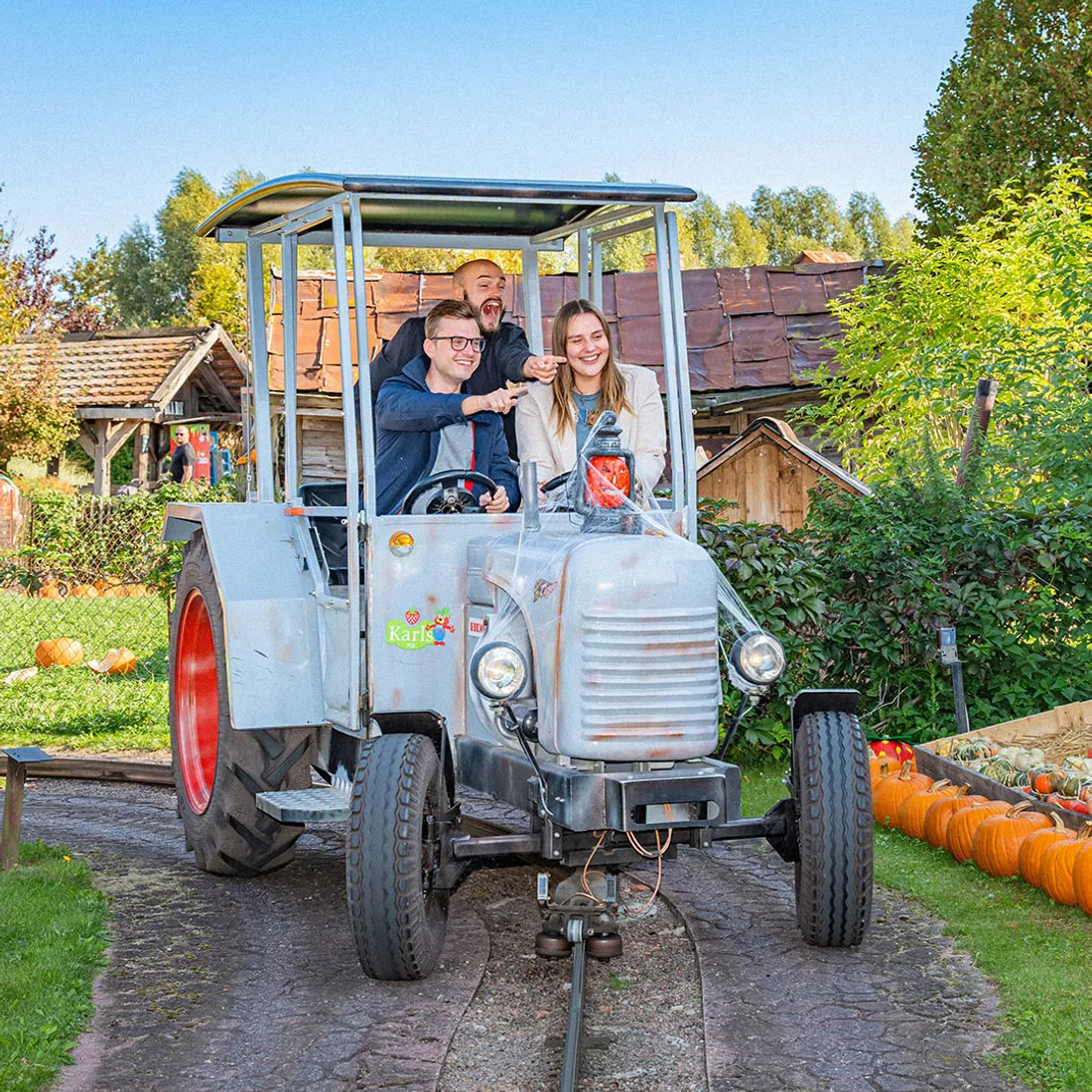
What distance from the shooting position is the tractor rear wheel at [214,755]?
5.80 metres

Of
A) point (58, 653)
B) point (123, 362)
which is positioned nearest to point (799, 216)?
point (123, 362)

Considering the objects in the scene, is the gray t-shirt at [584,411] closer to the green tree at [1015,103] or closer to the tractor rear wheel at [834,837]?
the tractor rear wheel at [834,837]

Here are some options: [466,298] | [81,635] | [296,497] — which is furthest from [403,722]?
[81,635]

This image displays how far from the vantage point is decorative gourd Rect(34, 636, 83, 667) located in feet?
41.1

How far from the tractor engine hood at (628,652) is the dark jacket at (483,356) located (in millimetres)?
2147

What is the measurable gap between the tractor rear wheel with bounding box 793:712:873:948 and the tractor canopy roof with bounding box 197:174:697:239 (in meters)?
2.09

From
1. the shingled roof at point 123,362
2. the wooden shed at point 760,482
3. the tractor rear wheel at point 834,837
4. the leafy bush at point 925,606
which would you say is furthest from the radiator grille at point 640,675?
the shingled roof at point 123,362

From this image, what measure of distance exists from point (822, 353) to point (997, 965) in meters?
13.6

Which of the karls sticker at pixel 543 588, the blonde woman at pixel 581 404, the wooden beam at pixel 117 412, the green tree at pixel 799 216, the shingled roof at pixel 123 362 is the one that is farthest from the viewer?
the green tree at pixel 799 216

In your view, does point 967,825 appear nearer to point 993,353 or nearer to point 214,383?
point 993,353

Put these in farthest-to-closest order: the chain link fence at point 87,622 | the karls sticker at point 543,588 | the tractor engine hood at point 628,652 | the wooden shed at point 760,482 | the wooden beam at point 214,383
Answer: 1. the wooden beam at point 214,383
2. the wooden shed at point 760,482
3. the chain link fence at point 87,622
4. the karls sticker at point 543,588
5. the tractor engine hood at point 628,652

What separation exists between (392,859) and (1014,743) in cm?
430

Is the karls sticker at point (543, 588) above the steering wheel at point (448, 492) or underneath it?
underneath

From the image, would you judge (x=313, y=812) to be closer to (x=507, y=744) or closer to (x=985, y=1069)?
(x=507, y=744)
